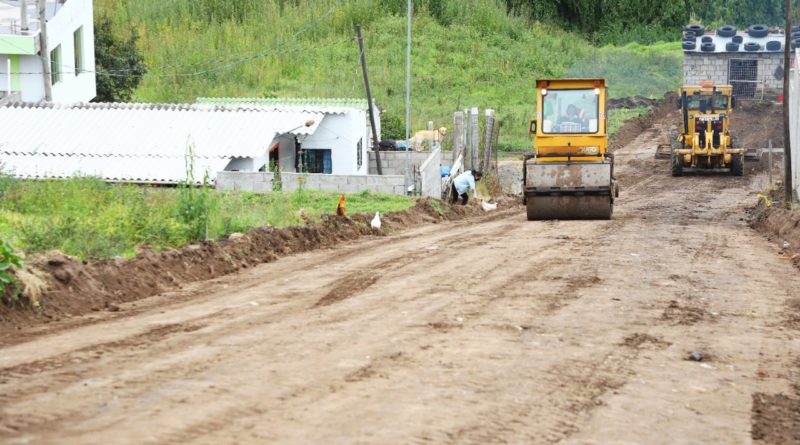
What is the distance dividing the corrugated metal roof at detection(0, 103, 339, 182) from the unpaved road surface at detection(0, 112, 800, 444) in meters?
15.4

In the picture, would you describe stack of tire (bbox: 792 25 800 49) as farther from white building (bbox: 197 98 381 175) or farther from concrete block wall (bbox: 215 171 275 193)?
concrete block wall (bbox: 215 171 275 193)

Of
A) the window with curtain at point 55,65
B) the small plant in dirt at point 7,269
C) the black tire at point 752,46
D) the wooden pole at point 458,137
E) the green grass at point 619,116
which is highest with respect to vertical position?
the black tire at point 752,46

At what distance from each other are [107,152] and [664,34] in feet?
168

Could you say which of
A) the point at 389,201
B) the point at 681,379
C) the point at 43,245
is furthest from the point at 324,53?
the point at 681,379

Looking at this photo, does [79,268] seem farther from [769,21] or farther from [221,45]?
[769,21]

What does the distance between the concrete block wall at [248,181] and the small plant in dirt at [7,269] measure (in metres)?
17.4

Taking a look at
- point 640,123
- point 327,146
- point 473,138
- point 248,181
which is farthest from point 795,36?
point 248,181

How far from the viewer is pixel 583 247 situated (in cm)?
2016

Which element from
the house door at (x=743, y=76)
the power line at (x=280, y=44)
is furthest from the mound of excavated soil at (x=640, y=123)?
the power line at (x=280, y=44)

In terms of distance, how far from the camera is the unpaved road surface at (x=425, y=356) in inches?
333

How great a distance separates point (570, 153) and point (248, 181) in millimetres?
9286

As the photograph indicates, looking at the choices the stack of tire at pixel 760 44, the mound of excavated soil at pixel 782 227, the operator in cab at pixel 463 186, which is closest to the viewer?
the mound of excavated soil at pixel 782 227

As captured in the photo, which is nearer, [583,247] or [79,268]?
[79,268]

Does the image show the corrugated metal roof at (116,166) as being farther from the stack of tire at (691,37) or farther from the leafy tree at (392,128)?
the stack of tire at (691,37)
